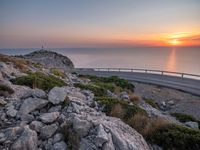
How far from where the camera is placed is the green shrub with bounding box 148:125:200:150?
7582mm

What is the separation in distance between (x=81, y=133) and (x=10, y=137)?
174 cm

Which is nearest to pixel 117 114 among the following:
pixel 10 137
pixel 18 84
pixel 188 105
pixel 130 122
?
pixel 130 122

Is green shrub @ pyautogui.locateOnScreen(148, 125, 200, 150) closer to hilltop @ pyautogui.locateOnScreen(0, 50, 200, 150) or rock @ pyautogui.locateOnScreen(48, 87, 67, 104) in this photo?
hilltop @ pyautogui.locateOnScreen(0, 50, 200, 150)

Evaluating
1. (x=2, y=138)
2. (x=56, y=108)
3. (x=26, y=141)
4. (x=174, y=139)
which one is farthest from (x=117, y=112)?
(x=2, y=138)

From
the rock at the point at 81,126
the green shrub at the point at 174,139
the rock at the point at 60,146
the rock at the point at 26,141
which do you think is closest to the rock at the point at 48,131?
the rock at the point at 26,141

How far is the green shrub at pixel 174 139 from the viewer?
758 centimetres

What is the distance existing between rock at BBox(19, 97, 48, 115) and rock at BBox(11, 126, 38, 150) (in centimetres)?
139

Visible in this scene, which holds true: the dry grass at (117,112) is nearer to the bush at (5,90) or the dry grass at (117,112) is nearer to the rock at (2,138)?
the bush at (5,90)

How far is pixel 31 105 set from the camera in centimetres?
744

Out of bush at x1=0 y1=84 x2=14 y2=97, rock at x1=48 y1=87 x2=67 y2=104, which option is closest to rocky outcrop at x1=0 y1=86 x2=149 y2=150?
rock at x1=48 y1=87 x2=67 y2=104

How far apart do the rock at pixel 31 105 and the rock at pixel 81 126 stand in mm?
1612

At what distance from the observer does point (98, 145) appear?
5.85 meters

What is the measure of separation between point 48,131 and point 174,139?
410cm

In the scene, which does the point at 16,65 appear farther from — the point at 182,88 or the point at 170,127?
the point at 182,88
